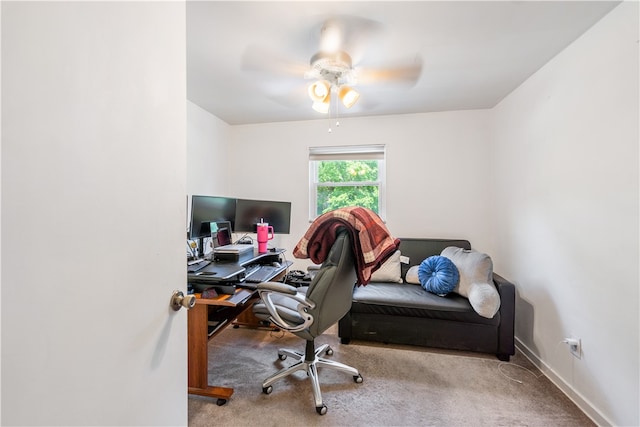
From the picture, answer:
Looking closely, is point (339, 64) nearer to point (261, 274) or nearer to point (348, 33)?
point (348, 33)

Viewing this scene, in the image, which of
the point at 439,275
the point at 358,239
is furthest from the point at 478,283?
the point at 358,239

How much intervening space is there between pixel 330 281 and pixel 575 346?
5.34ft

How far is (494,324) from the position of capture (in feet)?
7.17

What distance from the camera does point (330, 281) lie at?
161cm

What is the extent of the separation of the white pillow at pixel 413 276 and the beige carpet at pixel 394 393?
637 mm

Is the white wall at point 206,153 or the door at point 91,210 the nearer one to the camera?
the door at point 91,210

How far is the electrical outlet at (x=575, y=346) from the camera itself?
172 centimetres

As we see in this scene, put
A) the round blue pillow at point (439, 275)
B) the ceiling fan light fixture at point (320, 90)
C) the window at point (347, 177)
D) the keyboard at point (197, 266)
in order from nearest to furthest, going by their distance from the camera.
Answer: the keyboard at point (197, 266) < the ceiling fan light fixture at point (320, 90) < the round blue pillow at point (439, 275) < the window at point (347, 177)

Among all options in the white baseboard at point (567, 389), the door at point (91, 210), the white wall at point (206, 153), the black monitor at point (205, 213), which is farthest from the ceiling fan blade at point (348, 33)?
the white baseboard at point (567, 389)

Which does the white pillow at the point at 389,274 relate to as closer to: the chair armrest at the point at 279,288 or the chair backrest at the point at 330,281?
the chair backrest at the point at 330,281

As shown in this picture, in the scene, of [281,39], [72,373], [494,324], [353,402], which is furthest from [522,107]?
[72,373]

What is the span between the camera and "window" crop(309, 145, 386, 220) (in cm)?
330

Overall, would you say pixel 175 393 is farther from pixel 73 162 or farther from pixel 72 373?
pixel 73 162

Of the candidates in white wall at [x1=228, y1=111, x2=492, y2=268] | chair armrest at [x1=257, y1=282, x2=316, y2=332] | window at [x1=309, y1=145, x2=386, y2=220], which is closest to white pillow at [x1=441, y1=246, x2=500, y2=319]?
white wall at [x1=228, y1=111, x2=492, y2=268]
